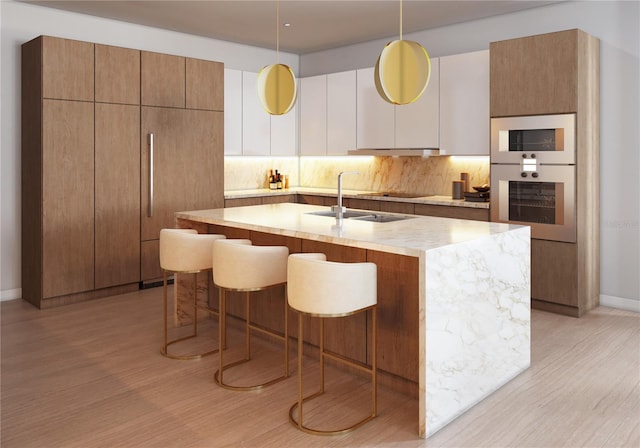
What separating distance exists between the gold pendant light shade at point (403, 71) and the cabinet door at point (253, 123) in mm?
3744

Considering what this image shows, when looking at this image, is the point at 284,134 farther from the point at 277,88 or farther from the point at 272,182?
the point at 277,88

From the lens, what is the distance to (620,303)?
5105mm

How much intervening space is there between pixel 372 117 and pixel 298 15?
1.46 meters

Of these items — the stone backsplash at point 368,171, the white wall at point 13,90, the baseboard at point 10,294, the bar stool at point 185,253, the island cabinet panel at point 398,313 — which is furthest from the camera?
the stone backsplash at point 368,171

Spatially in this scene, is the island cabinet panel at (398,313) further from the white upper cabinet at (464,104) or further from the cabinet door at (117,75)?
the cabinet door at (117,75)

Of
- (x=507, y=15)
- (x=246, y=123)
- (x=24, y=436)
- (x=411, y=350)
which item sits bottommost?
(x=24, y=436)

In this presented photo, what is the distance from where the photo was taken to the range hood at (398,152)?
19.3 ft

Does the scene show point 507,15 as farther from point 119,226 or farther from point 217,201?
point 119,226

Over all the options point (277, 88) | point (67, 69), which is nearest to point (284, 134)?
point (67, 69)

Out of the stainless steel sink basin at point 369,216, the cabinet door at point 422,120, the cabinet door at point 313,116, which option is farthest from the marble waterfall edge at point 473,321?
the cabinet door at point 313,116

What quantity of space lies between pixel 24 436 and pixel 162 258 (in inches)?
57.1

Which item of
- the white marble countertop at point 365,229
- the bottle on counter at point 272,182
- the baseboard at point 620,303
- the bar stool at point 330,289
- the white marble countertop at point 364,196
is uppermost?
the bottle on counter at point 272,182

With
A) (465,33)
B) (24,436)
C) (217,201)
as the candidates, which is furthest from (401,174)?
(24,436)

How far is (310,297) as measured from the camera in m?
2.85
